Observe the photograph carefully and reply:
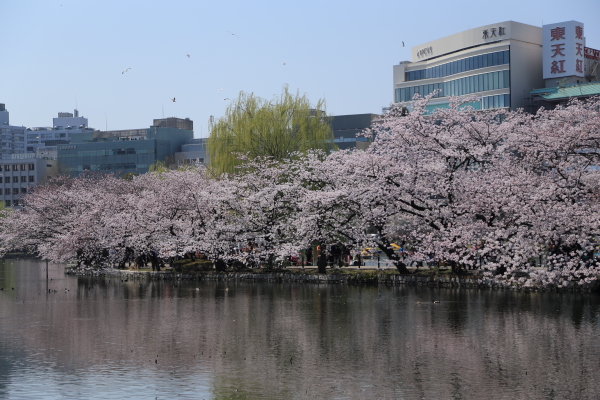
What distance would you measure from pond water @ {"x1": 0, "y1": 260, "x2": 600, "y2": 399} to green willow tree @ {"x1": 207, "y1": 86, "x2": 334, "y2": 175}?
20911 millimetres

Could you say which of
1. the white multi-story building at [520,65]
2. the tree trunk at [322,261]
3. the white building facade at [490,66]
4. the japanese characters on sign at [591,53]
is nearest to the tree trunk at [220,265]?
the tree trunk at [322,261]

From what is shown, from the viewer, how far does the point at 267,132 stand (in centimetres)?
5728

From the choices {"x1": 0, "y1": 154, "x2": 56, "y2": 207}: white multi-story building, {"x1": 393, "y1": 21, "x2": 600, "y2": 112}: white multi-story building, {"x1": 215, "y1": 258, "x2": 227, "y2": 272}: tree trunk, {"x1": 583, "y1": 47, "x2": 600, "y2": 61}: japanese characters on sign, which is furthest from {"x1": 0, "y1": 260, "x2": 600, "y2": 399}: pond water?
{"x1": 0, "y1": 154, "x2": 56, "y2": 207}: white multi-story building

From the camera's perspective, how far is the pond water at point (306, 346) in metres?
17.5

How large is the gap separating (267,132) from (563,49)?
6316 centimetres

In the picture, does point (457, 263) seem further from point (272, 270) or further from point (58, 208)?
point (58, 208)

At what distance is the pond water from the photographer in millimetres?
17516

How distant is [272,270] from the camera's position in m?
50.9

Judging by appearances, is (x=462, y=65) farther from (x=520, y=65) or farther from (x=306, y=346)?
(x=306, y=346)

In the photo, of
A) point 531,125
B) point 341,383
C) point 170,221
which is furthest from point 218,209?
point 341,383

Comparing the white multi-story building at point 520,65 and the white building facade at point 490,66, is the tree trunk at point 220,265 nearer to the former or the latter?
the white multi-story building at point 520,65

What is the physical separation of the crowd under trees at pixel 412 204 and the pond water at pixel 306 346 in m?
3.11

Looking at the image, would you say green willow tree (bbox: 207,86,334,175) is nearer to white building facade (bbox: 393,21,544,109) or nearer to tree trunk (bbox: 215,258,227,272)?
tree trunk (bbox: 215,258,227,272)

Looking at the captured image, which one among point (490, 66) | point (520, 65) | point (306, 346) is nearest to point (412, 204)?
point (306, 346)
